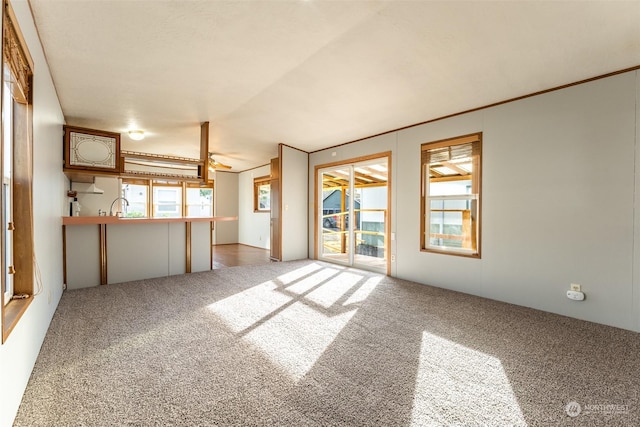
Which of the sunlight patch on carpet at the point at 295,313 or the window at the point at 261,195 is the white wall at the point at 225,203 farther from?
the sunlight patch on carpet at the point at 295,313

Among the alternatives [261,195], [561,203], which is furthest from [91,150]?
[561,203]

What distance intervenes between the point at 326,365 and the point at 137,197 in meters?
8.11

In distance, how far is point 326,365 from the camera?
2041 millimetres

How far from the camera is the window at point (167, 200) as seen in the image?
8.31 metres

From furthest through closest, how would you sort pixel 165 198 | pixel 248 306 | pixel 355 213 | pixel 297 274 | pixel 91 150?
pixel 165 198
pixel 355 213
pixel 297 274
pixel 91 150
pixel 248 306

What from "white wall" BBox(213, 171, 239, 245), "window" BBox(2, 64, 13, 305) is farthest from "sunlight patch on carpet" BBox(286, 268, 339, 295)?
"white wall" BBox(213, 171, 239, 245)

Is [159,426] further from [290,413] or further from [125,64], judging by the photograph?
[125,64]

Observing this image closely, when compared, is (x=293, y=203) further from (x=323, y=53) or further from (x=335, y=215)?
(x=323, y=53)

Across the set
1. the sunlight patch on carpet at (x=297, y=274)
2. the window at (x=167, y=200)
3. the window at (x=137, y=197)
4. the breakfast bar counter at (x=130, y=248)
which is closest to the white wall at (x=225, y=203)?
the window at (x=167, y=200)

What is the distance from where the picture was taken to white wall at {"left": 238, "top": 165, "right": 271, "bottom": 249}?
27.2 feet

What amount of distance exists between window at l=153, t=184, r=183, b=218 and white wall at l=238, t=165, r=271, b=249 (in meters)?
1.83

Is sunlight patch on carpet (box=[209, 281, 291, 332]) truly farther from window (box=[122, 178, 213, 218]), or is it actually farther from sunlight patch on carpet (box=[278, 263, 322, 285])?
window (box=[122, 178, 213, 218])

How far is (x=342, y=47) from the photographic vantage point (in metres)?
2.70

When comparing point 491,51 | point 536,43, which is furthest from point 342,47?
point 536,43
